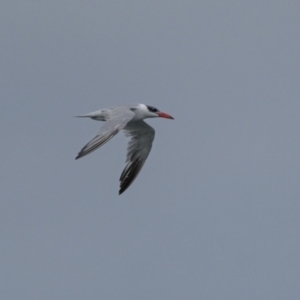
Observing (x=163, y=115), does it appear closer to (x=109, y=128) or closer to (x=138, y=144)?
(x=138, y=144)

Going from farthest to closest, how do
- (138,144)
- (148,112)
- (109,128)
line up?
(138,144) → (148,112) → (109,128)

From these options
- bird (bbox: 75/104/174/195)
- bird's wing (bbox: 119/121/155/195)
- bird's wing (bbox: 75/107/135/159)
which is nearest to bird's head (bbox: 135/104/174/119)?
bird (bbox: 75/104/174/195)

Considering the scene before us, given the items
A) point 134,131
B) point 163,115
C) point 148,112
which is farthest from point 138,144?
point 148,112

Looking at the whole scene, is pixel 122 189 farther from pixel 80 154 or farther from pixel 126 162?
pixel 80 154

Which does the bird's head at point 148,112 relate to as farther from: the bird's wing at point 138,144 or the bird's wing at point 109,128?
the bird's wing at point 109,128

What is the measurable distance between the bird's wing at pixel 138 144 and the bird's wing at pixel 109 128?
9.36 feet

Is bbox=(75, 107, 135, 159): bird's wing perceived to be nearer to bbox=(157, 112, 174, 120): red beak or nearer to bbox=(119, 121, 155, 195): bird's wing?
bbox=(157, 112, 174, 120): red beak

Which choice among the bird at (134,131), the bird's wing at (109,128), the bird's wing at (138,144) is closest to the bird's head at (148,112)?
the bird at (134,131)

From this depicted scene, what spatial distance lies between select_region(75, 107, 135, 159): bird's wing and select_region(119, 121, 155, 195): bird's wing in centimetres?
285

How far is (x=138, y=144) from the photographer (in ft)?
96.2

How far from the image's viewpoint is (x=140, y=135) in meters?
29.4

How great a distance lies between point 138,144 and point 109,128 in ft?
19.0

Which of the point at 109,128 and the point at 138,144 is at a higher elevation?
the point at 138,144

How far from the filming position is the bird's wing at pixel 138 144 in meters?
29.0
